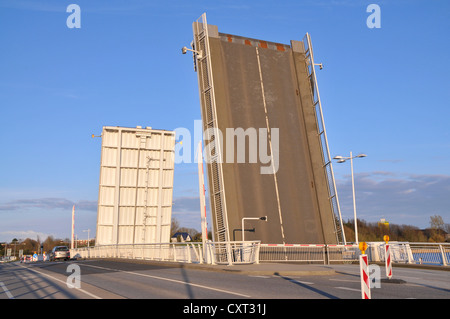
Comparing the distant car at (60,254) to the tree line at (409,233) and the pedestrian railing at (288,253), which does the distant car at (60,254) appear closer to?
the pedestrian railing at (288,253)

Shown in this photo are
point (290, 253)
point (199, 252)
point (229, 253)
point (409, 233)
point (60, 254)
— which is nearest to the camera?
point (229, 253)

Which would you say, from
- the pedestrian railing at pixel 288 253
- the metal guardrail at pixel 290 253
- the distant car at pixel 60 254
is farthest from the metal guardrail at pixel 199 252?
the distant car at pixel 60 254

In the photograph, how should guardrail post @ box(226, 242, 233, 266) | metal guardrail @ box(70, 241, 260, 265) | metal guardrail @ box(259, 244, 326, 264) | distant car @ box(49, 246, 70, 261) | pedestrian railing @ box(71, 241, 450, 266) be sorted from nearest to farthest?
guardrail post @ box(226, 242, 233, 266) < metal guardrail @ box(70, 241, 260, 265) < pedestrian railing @ box(71, 241, 450, 266) < metal guardrail @ box(259, 244, 326, 264) < distant car @ box(49, 246, 70, 261)

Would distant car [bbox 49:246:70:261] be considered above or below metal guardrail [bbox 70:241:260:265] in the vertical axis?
above

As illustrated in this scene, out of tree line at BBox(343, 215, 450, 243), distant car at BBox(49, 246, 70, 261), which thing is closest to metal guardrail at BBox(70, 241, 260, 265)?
distant car at BBox(49, 246, 70, 261)

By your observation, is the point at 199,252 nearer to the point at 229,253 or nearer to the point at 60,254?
the point at 229,253

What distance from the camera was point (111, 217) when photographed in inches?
807

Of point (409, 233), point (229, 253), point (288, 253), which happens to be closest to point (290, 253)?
point (288, 253)

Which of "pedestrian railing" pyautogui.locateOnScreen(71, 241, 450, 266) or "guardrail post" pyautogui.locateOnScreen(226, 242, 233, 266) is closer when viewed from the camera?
"guardrail post" pyautogui.locateOnScreen(226, 242, 233, 266)

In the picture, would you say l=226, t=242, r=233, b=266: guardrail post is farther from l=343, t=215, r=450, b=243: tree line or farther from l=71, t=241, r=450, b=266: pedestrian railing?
l=343, t=215, r=450, b=243: tree line

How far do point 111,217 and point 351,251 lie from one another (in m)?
11.2

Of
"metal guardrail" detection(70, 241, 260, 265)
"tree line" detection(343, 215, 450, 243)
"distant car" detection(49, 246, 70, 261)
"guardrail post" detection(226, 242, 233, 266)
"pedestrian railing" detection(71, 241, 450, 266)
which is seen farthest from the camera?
"tree line" detection(343, 215, 450, 243)
